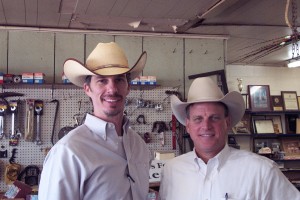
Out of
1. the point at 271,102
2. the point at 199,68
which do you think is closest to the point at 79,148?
the point at 199,68

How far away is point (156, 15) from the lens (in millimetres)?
4043

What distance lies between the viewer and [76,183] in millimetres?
1645

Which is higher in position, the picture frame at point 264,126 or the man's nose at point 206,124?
the man's nose at point 206,124

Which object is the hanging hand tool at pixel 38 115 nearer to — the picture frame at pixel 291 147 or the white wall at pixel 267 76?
the picture frame at pixel 291 147

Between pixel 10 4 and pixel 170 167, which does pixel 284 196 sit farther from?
pixel 10 4

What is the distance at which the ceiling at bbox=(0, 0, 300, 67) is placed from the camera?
363 centimetres

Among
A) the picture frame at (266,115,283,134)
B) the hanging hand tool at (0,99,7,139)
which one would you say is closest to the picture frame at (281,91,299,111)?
the picture frame at (266,115,283,134)

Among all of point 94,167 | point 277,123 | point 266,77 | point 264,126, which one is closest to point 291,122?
point 277,123

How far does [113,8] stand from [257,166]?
2.44 metres

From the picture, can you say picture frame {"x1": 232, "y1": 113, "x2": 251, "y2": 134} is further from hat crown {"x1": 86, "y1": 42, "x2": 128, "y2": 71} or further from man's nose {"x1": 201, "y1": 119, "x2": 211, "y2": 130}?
hat crown {"x1": 86, "y1": 42, "x2": 128, "y2": 71}

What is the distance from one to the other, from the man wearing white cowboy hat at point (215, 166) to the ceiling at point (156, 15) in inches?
60.3

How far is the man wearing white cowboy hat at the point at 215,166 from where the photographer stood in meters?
1.89

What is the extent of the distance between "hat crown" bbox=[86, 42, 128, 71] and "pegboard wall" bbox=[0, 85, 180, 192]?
2.24 meters

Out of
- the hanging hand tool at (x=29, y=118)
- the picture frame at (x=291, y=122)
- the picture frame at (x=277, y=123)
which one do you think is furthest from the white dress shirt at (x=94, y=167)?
the picture frame at (x=291, y=122)
